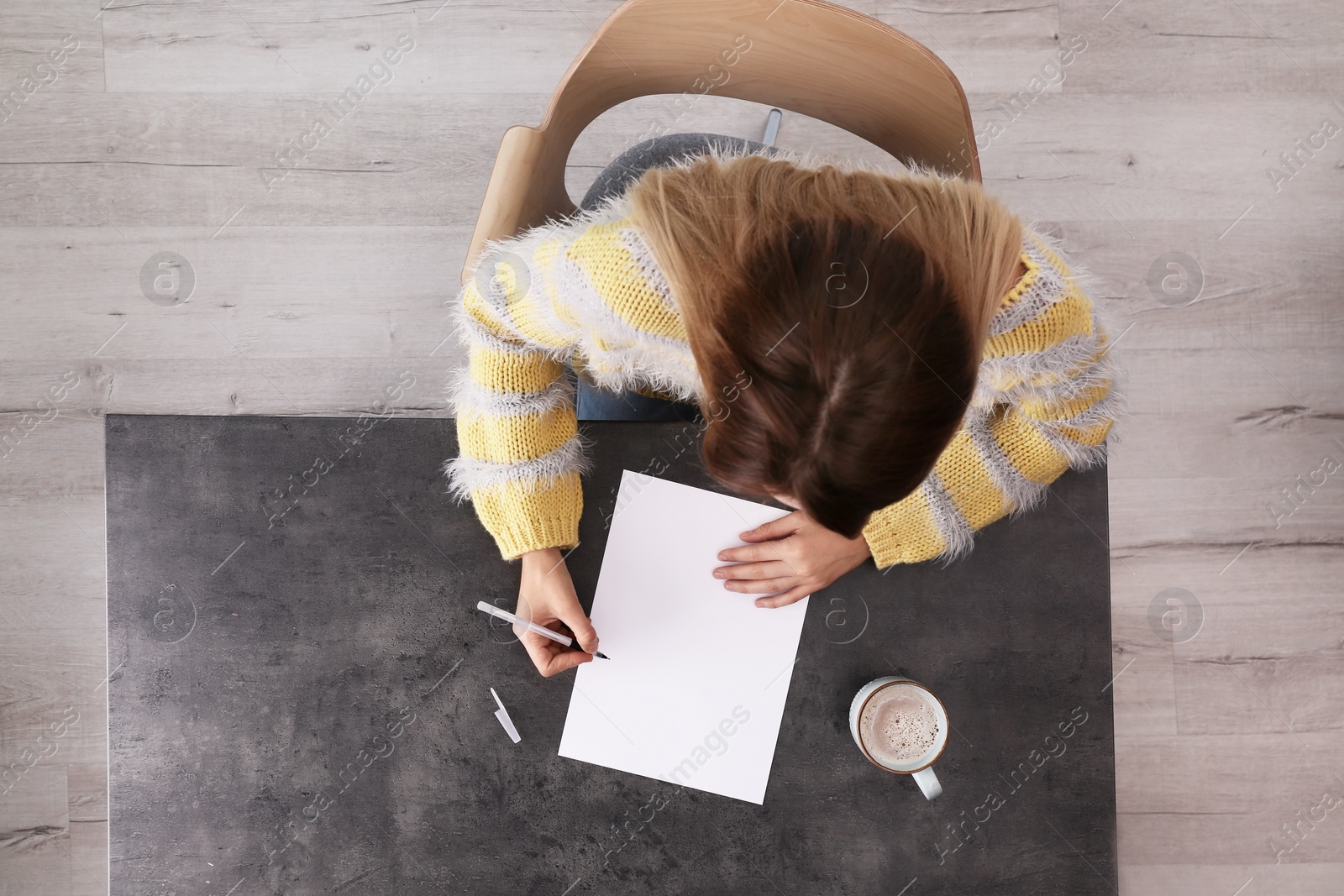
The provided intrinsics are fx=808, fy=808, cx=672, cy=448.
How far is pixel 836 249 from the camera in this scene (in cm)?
57

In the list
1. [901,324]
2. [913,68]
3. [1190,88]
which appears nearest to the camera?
[901,324]

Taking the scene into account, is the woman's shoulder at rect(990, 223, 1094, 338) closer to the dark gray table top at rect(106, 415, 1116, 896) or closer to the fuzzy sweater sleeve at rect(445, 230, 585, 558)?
the dark gray table top at rect(106, 415, 1116, 896)

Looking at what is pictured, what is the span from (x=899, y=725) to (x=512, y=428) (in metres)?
0.50

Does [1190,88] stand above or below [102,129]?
above

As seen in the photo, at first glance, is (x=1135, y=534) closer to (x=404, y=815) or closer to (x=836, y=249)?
(x=836, y=249)

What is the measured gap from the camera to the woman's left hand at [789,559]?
839 millimetres

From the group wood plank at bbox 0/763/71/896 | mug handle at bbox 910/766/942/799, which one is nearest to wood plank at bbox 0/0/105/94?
wood plank at bbox 0/763/71/896

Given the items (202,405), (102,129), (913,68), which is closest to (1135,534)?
(913,68)

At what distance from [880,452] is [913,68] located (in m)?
0.41

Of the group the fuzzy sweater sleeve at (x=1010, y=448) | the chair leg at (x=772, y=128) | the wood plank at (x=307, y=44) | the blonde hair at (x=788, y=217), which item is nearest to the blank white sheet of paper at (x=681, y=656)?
the fuzzy sweater sleeve at (x=1010, y=448)

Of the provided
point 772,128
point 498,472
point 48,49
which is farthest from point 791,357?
point 48,49

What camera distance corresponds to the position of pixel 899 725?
82 centimetres

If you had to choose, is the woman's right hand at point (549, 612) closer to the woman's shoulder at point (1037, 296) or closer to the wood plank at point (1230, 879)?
the woman's shoulder at point (1037, 296)

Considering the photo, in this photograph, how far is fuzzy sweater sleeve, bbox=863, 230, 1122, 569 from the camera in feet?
2.61
